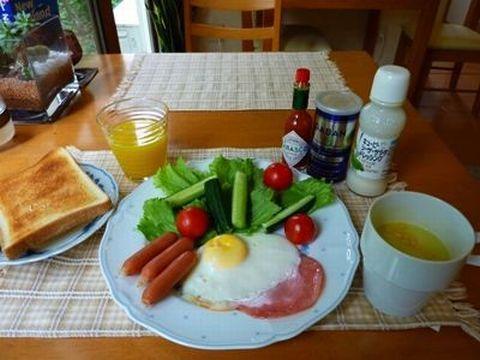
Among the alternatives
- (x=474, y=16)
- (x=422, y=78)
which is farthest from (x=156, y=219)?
(x=474, y=16)

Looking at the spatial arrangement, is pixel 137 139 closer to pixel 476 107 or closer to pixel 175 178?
pixel 175 178

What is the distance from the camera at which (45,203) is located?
79 cm

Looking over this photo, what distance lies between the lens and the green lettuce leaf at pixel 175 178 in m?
0.80

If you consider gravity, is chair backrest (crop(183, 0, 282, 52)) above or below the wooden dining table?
above

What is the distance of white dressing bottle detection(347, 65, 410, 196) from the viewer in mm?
675

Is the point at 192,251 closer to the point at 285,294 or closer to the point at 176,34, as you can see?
the point at 285,294

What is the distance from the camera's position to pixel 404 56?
2818mm

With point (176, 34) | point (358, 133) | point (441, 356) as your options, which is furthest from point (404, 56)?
point (441, 356)

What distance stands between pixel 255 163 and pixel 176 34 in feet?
6.32

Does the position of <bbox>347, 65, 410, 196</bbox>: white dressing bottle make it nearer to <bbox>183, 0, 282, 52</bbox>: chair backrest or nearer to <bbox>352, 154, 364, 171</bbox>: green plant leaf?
<bbox>352, 154, 364, 171</bbox>: green plant leaf

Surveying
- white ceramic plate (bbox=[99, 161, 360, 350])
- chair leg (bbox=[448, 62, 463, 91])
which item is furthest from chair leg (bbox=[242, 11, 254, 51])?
chair leg (bbox=[448, 62, 463, 91])

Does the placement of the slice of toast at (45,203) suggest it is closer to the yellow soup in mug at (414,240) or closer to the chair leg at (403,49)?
the yellow soup in mug at (414,240)

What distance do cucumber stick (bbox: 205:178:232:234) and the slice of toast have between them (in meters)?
0.21

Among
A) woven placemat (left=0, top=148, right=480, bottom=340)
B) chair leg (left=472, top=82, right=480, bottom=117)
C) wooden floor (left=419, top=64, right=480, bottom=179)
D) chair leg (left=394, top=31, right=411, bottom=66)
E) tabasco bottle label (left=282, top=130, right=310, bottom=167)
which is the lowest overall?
wooden floor (left=419, top=64, right=480, bottom=179)
